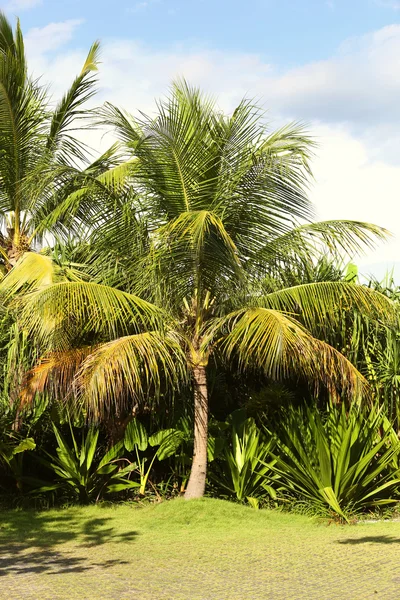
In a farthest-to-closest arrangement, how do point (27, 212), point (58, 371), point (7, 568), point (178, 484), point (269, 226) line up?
point (27, 212), point (178, 484), point (269, 226), point (58, 371), point (7, 568)

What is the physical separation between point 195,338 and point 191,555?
4056 millimetres

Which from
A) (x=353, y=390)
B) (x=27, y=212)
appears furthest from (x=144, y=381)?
(x=27, y=212)

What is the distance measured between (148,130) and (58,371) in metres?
3.82

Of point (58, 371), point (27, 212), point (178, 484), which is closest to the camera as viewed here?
point (58, 371)

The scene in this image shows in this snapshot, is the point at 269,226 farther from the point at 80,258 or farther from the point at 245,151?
the point at 80,258

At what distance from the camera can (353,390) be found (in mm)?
11641

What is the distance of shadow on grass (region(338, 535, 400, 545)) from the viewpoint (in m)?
9.41

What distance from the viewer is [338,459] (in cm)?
1127

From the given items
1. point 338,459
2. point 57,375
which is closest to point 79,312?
point 57,375

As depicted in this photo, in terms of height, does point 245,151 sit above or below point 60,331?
above

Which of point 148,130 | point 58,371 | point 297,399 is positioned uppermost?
point 148,130

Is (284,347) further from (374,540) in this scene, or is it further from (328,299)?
(374,540)

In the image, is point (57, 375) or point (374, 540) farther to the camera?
point (57, 375)

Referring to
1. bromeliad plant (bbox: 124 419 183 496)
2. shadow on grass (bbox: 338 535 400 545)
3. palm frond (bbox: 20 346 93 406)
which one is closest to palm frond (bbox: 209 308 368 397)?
bromeliad plant (bbox: 124 419 183 496)
